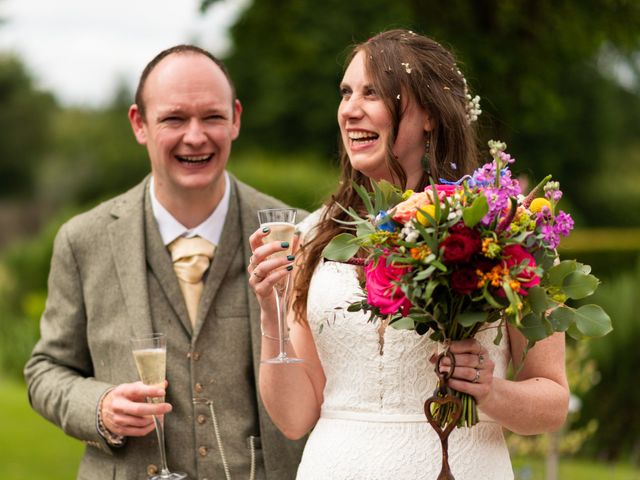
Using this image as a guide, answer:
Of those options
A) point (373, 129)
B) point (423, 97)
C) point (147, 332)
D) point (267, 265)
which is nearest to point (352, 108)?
point (373, 129)

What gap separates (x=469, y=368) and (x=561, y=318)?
0.31 meters

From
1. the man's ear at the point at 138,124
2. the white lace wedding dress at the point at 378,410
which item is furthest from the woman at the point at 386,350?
the man's ear at the point at 138,124

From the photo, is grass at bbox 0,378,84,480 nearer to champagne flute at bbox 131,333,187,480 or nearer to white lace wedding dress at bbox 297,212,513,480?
champagne flute at bbox 131,333,187,480

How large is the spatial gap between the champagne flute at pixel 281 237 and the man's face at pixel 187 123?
1.03 m

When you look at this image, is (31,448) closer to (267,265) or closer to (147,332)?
(147,332)

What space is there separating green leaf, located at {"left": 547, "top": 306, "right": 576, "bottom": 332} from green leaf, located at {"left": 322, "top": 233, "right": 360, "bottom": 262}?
62 cm

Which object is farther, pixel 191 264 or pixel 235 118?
pixel 235 118

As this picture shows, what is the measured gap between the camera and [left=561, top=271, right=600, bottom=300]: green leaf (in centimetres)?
273

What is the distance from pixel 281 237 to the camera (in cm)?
317

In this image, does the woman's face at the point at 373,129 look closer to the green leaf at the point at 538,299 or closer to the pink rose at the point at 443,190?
the pink rose at the point at 443,190

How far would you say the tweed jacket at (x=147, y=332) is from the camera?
161 inches

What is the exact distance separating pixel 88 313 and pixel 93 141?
135ft

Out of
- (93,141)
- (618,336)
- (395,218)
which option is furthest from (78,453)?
(93,141)

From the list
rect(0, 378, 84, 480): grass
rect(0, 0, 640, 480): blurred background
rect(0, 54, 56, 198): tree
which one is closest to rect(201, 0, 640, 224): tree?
rect(0, 0, 640, 480): blurred background
